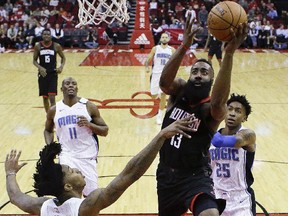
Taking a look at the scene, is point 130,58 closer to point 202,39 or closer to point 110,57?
point 110,57

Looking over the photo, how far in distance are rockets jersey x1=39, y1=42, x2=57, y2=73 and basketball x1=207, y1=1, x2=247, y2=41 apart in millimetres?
5768

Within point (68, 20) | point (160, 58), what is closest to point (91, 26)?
point (68, 20)

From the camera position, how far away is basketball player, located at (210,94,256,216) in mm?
4250

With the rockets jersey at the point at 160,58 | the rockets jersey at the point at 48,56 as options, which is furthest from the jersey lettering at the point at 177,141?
the rockets jersey at the point at 160,58

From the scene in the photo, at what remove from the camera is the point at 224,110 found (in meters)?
3.75

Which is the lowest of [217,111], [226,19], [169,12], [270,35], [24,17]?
[270,35]

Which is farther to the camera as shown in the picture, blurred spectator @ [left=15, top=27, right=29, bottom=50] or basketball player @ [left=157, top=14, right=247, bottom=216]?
blurred spectator @ [left=15, top=27, right=29, bottom=50]

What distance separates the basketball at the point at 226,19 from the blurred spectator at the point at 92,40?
18.0 meters

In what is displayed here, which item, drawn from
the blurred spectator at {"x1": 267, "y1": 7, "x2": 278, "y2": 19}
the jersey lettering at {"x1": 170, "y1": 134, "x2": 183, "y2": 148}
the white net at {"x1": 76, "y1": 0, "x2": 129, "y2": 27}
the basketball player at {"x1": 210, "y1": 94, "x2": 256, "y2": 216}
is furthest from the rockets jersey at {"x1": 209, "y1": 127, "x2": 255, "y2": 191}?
the blurred spectator at {"x1": 267, "y1": 7, "x2": 278, "y2": 19}

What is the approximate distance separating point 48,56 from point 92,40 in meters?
12.6

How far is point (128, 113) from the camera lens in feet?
34.6

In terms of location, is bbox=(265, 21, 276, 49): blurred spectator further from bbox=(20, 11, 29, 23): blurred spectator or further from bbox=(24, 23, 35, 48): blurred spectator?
bbox=(20, 11, 29, 23): blurred spectator

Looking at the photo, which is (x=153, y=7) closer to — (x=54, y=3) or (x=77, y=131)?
(x=54, y=3)

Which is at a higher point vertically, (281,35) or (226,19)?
(226,19)
